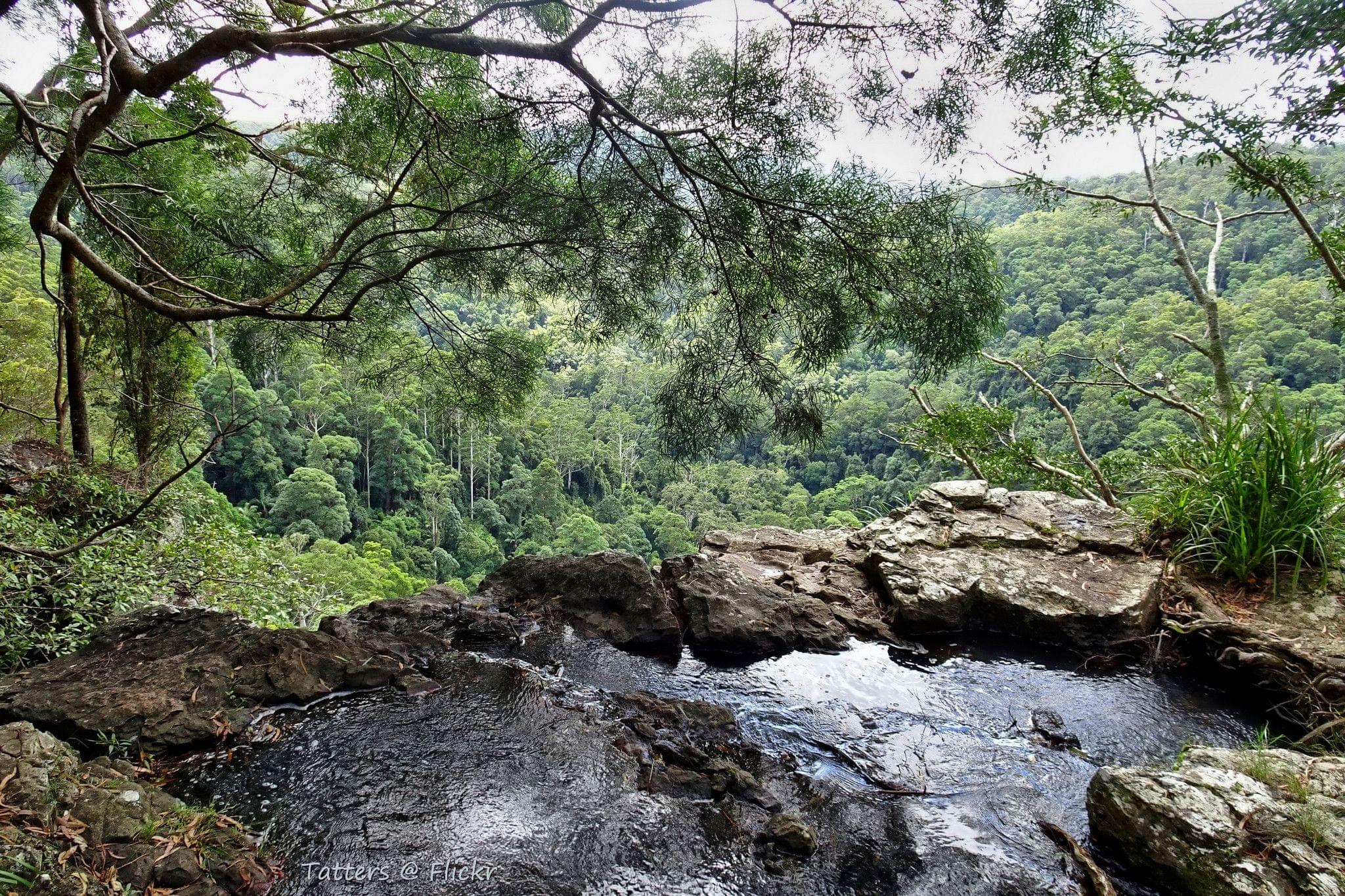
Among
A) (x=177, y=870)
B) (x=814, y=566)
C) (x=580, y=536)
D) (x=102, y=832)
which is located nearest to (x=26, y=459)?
(x=102, y=832)

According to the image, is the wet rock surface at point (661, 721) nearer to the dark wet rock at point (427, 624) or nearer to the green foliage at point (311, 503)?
the dark wet rock at point (427, 624)

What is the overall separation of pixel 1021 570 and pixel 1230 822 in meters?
2.22

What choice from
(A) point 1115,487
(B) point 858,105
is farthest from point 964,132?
(A) point 1115,487

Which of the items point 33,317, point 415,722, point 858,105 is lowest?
point 415,722

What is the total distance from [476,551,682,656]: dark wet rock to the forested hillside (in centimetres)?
745

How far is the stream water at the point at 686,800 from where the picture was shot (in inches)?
69.5

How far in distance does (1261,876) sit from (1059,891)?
0.50 m

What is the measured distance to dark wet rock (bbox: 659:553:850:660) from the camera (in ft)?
11.4

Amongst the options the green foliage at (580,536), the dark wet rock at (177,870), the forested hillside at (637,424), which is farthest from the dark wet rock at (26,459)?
the green foliage at (580,536)

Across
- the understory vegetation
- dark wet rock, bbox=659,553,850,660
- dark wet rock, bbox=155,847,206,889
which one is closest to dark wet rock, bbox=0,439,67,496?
the understory vegetation

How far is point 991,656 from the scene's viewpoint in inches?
136

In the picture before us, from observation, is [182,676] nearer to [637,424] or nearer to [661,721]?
[661,721]

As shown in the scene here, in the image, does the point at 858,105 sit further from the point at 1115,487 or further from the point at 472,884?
the point at 1115,487

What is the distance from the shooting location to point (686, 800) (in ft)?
6.82
